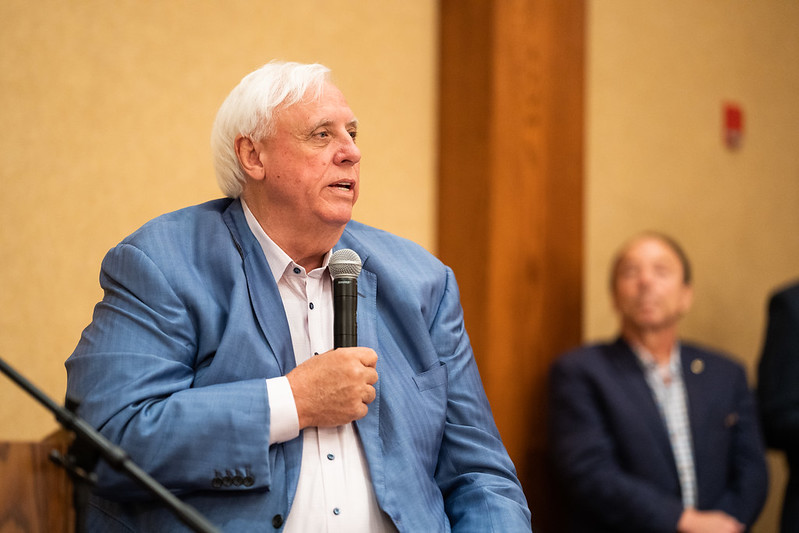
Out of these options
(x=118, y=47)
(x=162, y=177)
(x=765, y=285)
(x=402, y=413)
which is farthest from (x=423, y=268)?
(x=765, y=285)

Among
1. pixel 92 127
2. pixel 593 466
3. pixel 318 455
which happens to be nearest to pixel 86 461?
pixel 318 455

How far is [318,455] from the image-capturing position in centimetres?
173

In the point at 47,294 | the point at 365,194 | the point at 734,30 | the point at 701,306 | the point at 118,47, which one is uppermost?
the point at 734,30

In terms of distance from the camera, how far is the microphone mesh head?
1694 millimetres

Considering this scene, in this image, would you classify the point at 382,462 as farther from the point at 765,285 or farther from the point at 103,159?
the point at 765,285

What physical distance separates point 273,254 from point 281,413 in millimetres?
425

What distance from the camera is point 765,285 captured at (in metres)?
4.72

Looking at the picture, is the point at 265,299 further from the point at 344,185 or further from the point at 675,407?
the point at 675,407

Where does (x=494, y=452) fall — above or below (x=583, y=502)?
above

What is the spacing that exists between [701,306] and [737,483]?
1266 millimetres

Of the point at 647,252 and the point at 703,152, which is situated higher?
the point at 703,152

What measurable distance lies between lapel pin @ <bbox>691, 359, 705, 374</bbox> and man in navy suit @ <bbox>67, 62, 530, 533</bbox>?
1753 mm

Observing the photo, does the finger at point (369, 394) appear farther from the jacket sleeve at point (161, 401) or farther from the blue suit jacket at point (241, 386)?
the jacket sleeve at point (161, 401)

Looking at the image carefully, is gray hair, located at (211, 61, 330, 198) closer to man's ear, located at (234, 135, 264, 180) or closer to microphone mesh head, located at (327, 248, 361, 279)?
man's ear, located at (234, 135, 264, 180)
